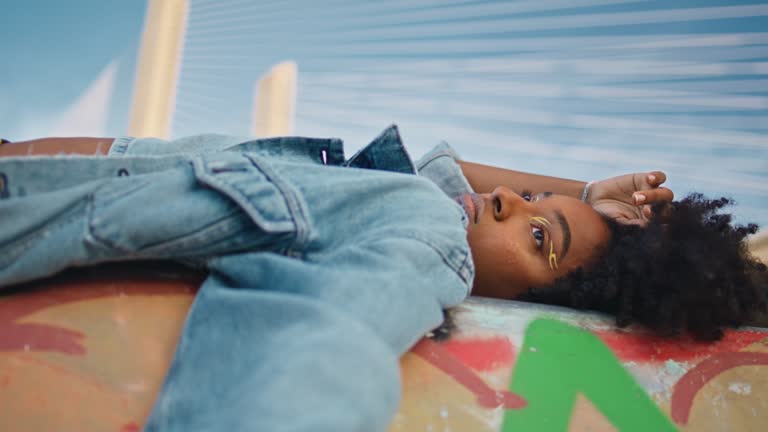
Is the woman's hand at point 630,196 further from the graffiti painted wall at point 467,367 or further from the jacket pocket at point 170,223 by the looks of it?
the jacket pocket at point 170,223

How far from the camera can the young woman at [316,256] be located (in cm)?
47

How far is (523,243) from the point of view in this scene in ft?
3.58

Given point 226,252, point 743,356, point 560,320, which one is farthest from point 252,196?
point 743,356

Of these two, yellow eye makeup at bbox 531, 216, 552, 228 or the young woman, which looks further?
yellow eye makeup at bbox 531, 216, 552, 228

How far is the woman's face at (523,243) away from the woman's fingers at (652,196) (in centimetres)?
23

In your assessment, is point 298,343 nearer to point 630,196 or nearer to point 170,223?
point 170,223

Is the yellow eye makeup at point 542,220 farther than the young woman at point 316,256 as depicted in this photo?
Yes

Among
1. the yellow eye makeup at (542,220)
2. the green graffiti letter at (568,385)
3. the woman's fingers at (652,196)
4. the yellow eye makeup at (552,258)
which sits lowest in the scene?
the green graffiti letter at (568,385)

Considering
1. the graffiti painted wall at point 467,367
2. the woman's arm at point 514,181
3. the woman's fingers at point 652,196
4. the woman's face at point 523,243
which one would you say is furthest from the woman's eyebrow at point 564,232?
the woman's arm at point 514,181

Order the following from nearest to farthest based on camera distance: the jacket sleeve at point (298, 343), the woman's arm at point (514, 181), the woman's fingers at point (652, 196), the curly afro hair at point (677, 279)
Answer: the jacket sleeve at point (298, 343) → the curly afro hair at point (677, 279) → the woman's fingers at point (652, 196) → the woman's arm at point (514, 181)

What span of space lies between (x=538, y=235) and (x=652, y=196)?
0.43 metres

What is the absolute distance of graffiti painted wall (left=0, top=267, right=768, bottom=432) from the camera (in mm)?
576

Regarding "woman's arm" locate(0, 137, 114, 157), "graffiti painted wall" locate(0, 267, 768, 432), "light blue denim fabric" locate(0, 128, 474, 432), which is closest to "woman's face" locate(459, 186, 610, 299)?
"graffiti painted wall" locate(0, 267, 768, 432)

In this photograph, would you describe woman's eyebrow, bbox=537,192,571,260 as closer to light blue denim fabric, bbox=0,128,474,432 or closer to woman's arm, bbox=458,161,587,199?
light blue denim fabric, bbox=0,128,474,432
